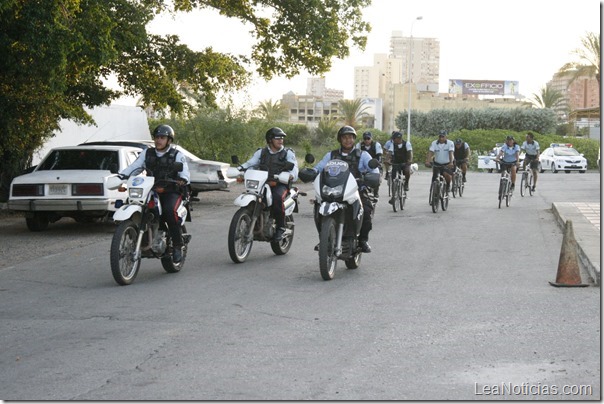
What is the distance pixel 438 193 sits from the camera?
2322 centimetres

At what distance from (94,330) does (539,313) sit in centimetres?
406

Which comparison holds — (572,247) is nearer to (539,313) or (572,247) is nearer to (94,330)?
(539,313)

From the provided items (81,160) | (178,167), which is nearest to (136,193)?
(178,167)

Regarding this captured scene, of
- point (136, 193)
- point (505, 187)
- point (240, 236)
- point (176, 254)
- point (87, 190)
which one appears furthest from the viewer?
point (505, 187)

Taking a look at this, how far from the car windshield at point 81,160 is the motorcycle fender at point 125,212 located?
22.3ft

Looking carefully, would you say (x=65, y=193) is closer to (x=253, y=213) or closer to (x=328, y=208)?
(x=253, y=213)

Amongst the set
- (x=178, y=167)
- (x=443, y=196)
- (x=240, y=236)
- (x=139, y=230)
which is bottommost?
(x=443, y=196)

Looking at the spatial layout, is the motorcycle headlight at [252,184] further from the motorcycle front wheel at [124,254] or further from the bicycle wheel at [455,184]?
the bicycle wheel at [455,184]

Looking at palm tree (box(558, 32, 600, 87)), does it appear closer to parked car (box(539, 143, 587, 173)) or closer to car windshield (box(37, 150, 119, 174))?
parked car (box(539, 143, 587, 173))

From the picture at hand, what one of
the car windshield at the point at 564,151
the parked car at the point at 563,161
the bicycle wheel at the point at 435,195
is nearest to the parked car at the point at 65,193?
the bicycle wheel at the point at 435,195

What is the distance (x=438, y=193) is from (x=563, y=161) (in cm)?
3469

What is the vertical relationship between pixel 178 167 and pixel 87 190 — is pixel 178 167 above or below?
above

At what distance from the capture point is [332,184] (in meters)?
11.8

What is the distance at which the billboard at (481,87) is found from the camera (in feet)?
553
